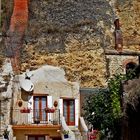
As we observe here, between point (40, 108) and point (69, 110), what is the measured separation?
2186mm

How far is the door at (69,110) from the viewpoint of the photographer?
3688 cm

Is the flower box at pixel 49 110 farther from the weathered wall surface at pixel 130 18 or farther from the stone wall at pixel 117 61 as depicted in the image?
the weathered wall surface at pixel 130 18

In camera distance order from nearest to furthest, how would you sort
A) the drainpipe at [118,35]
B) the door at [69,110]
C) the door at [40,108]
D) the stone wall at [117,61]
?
the door at [40,108], the door at [69,110], the stone wall at [117,61], the drainpipe at [118,35]

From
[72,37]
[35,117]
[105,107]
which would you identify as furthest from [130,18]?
[105,107]

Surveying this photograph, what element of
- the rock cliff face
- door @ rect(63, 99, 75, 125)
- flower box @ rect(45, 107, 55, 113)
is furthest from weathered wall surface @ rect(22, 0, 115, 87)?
flower box @ rect(45, 107, 55, 113)

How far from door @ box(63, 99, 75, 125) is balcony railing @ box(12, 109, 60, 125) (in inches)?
37.0

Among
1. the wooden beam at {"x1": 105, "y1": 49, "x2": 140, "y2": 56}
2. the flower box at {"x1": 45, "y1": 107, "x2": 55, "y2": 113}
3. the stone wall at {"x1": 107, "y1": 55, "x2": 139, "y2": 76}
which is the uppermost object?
the wooden beam at {"x1": 105, "y1": 49, "x2": 140, "y2": 56}

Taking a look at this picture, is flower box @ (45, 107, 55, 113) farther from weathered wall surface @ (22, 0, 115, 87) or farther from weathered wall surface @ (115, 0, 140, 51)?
weathered wall surface @ (115, 0, 140, 51)

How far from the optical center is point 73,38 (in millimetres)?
40812

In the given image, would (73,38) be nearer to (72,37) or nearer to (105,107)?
(72,37)

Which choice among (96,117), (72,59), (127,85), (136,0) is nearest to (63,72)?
(72,59)

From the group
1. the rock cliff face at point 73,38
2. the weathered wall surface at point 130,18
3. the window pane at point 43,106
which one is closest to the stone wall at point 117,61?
the rock cliff face at point 73,38

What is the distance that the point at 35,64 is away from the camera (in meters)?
39.7

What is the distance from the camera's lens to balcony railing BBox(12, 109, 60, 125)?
1412 inches
